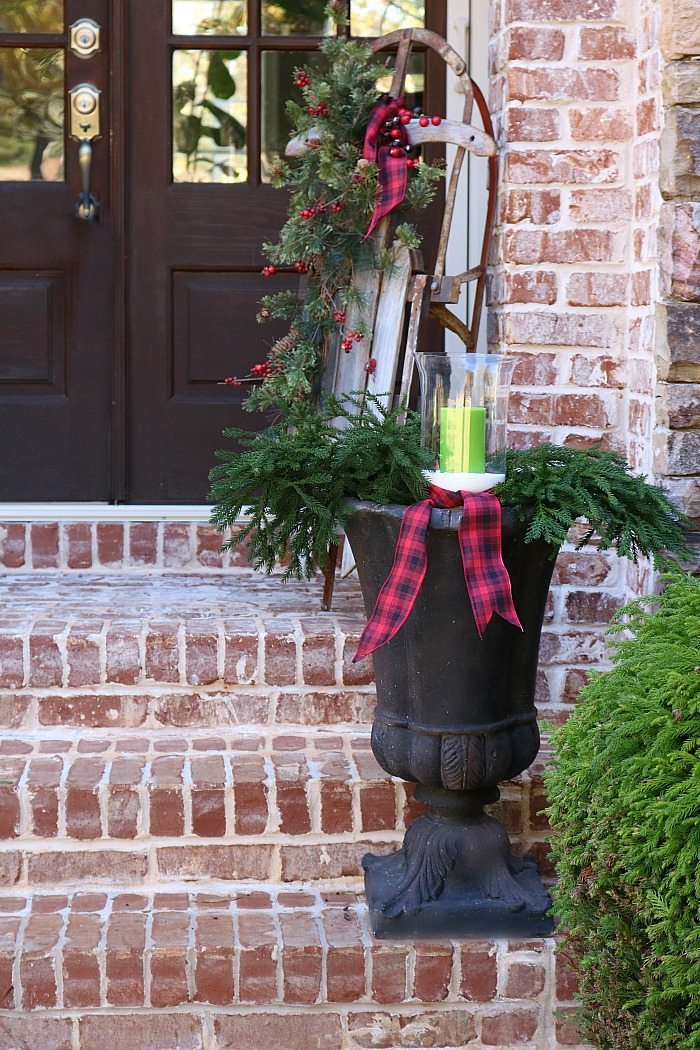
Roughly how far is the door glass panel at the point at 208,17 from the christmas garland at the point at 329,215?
610mm

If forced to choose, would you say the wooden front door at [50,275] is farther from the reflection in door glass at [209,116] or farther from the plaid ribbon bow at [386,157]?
the plaid ribbon bow at [386,157]

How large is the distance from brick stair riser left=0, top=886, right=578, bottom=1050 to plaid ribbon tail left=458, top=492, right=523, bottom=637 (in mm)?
635

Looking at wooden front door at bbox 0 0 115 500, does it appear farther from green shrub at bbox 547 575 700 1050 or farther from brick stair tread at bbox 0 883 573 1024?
green shrub at bbox 547 575 700 1050

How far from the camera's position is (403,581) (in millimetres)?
2186

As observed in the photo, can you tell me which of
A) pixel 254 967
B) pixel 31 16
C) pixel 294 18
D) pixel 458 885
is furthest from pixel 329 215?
pixel 254 967

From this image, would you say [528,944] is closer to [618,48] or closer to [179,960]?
[179,960]

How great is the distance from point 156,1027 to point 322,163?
1890 mm

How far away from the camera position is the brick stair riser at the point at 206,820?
8.41 feet

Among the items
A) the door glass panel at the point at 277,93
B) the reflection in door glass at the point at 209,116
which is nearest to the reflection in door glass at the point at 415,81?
the door glass panel at the point at 277,93

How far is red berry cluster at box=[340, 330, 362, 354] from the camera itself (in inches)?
116

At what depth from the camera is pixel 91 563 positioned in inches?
143

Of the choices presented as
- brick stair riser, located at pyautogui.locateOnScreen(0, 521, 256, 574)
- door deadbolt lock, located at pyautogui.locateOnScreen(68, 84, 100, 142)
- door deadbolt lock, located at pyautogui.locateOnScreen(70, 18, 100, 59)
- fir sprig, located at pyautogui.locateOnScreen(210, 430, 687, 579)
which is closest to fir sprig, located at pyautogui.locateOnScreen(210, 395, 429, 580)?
fir sprig, located at pyautogui.locateOnScreen(210, 430, 687, 579)

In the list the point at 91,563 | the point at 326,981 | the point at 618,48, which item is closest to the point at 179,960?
the point at 326,981

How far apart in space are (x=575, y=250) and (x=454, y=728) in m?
1.26
